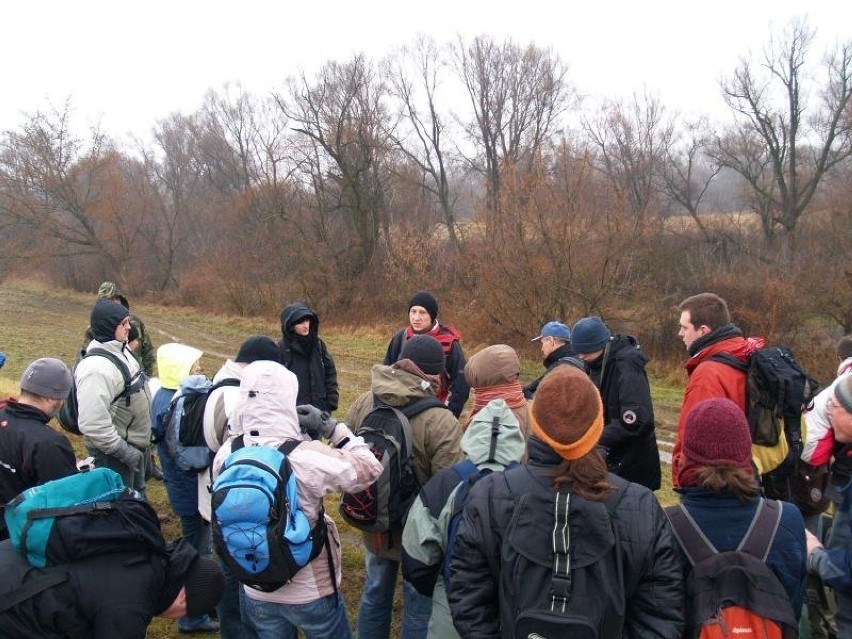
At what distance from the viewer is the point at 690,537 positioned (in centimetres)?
214

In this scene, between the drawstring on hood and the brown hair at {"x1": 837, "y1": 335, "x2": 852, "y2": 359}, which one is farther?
the brown hair at {"x1": 837, "y1": 335, "x2": 852, "y2": 359}

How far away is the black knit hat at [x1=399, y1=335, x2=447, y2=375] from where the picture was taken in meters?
3.31

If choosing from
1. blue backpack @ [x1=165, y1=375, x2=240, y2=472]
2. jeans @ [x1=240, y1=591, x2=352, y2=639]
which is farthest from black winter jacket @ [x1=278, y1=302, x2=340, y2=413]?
jeans @ [x1=240, y1=591, x2=352, y2=639]

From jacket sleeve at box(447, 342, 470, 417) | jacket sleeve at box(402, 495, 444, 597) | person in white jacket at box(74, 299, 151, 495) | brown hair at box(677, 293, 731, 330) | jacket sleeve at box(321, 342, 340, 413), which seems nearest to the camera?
jacket sleeve at box(402, 495, 444, 597)

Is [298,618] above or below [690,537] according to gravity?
below

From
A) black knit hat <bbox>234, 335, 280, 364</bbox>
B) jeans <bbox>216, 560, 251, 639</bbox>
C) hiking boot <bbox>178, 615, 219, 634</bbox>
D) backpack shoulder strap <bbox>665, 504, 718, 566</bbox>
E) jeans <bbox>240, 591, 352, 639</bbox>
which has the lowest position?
hiking boot <bbox>178, 615, 219, 634</bbox>

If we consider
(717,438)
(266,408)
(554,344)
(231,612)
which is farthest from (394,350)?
(717,438)

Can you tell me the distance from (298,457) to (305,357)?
2858 mm

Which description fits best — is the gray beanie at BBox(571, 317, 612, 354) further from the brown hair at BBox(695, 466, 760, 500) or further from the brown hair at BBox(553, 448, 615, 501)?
the brown hair at BBox(553, 448, 615, 501)

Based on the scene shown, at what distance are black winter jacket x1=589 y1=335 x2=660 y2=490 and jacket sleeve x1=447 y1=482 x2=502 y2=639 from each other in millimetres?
1771

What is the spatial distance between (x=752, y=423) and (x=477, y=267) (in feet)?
43.0

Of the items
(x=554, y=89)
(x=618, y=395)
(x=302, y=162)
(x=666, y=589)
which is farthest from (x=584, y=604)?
(x=554, y=89)

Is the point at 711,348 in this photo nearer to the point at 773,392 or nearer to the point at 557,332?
the point at 773,392

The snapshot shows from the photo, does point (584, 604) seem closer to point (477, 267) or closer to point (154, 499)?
point (154, 499)
